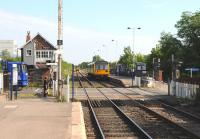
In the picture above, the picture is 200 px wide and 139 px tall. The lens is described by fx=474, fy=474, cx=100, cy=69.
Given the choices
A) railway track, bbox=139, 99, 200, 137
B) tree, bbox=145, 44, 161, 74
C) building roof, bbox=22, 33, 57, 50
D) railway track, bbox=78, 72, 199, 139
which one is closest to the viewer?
railway track, bbox=78, 72, 199, 139

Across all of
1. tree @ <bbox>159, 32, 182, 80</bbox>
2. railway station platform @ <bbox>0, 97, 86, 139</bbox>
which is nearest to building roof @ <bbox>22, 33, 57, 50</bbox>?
tree @ <bbox>159, 32, 182, 80</bbox>

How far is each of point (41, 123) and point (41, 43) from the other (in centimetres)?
6646

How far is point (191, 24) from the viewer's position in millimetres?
81250

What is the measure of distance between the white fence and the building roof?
46.7m

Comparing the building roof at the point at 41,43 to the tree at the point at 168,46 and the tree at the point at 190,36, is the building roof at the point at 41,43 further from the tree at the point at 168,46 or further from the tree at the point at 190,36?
the tree at the point at 190,36

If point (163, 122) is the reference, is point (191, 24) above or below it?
above

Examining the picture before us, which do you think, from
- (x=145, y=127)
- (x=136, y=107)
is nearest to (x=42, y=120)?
(x=145, y=127)

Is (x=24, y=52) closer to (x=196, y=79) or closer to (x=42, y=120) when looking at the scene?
(x=196, y=79)

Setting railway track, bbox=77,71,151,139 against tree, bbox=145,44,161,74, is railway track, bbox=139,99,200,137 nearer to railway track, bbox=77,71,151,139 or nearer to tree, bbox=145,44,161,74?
railway track, bbox=77,71,151,139

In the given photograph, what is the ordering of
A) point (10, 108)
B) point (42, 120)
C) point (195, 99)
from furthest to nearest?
point (195, 99) < point (10, 108) < point (42, 120)

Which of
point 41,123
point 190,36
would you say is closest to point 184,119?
point 41,123

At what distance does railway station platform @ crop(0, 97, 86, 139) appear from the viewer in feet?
42.0

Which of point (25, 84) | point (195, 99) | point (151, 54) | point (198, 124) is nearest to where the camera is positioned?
point (198, 124)

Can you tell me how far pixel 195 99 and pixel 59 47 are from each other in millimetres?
8467
